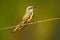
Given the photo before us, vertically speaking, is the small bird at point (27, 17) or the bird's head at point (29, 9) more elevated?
the bird's head at point (29, 9)

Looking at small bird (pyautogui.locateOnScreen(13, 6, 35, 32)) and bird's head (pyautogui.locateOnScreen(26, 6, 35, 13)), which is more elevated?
bird's head (pyautogui.locateOnScreen(26, 6, 35, 13))

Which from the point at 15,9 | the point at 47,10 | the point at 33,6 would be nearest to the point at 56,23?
the point at 47,10

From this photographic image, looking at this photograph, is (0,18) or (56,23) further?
(56,23)

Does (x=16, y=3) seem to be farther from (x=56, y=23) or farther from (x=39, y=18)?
(x=56, y=23)

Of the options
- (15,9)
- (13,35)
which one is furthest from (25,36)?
(15,9)

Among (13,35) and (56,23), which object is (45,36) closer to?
(56,23)

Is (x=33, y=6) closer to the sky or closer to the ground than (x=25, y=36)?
closer to the sky

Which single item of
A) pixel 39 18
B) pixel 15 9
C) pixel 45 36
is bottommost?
pixel 45 36
